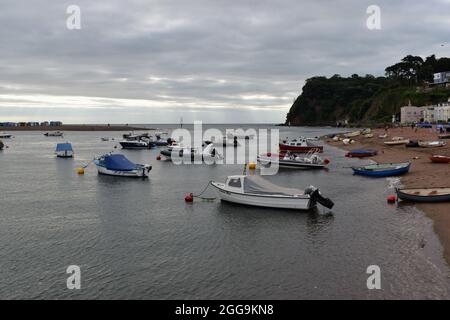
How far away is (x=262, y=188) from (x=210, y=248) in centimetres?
1035

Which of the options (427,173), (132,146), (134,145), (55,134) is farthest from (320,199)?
(55,134)

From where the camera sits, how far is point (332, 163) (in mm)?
61938

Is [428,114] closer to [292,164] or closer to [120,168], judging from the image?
[292,164]

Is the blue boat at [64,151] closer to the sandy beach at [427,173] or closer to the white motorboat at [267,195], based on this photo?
the sandy beach at [427,173]

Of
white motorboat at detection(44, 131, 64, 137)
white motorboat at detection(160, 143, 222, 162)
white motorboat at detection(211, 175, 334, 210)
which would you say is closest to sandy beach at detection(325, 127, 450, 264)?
white motorboat at detection(211, 175, 334, 210)

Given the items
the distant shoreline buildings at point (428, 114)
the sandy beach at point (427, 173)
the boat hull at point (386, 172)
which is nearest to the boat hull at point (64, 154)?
the sandy beach at point (427, 173)

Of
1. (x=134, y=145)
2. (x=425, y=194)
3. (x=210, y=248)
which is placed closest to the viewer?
(x=210, y=248)

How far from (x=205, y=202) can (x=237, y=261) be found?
14125 mm

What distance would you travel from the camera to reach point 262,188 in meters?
32.4

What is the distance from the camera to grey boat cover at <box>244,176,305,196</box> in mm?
31750
